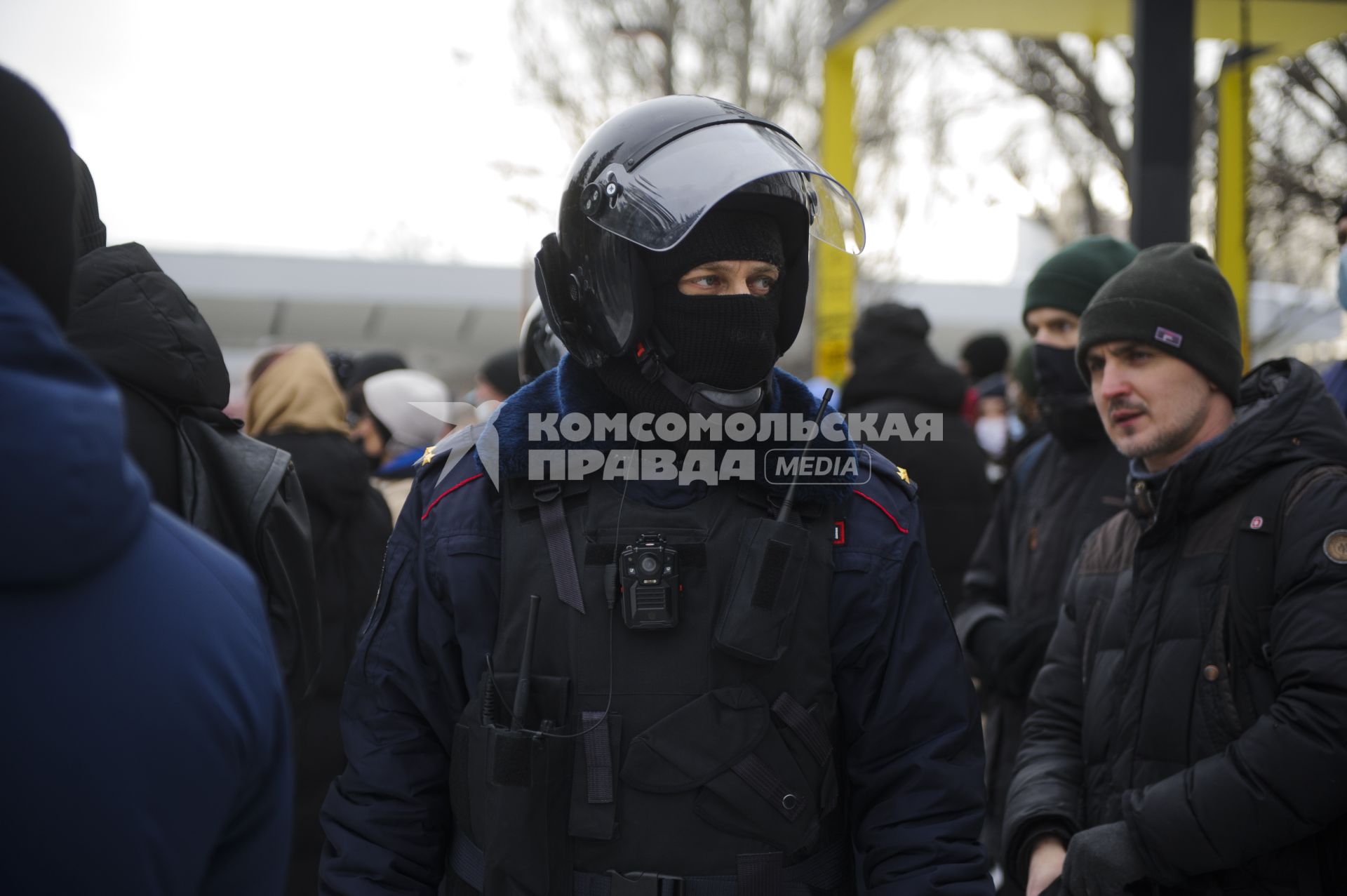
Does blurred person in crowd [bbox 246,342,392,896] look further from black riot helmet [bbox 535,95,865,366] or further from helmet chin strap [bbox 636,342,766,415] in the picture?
helmet chin strap [bbox 636,342,766,415]

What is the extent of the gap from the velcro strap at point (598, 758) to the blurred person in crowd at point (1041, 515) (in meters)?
1.61

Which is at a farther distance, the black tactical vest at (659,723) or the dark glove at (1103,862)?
the dark glove at (1103,862)

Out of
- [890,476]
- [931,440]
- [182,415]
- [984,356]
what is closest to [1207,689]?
[890,476]

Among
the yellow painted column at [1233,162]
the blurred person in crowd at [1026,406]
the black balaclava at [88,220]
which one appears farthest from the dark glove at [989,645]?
the yellow painted column at [1233,162]

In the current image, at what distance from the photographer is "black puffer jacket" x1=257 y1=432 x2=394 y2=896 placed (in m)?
3.37

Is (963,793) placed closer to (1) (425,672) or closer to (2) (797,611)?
(2) (797,611)

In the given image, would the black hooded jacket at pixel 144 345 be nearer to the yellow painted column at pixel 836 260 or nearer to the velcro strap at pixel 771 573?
the velcro strap at pixel 771 573

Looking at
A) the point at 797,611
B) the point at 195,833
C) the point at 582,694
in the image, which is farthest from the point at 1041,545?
the point at 195,833

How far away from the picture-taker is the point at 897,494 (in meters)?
2.01

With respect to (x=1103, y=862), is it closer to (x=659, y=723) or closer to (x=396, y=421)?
(x=659, y=723)

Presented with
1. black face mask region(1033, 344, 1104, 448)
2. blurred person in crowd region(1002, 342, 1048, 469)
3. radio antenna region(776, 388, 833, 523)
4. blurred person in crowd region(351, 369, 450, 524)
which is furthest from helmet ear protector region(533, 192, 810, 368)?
blurred person in crowd region(351, 369, 450, 524)

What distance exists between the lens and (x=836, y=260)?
22.8 ft

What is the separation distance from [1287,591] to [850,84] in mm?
5518

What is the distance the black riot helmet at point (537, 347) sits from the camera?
124 inches
